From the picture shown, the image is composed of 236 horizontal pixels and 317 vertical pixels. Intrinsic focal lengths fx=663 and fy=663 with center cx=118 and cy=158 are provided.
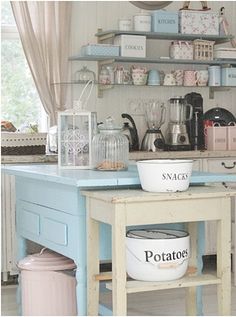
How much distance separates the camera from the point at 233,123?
524cm

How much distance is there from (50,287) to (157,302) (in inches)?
36.5

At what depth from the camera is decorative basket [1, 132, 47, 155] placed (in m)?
4.37

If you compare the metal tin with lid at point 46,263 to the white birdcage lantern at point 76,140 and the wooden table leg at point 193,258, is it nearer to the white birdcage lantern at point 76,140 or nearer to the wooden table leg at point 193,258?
the white birdcage lantern at point 76,140

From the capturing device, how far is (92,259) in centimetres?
273

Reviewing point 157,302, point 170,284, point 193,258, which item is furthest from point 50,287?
point 157,302

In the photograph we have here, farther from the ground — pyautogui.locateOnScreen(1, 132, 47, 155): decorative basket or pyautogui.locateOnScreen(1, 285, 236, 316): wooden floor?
pyautogui.locateOnScreen(1, 132, 47, 155): decorative basket

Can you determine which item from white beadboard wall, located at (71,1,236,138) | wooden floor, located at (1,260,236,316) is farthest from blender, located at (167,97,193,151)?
wooden floor, located at (1,260,236,316)

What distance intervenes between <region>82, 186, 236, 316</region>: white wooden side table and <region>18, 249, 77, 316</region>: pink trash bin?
42cm

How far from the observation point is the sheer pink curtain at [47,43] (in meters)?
4.75

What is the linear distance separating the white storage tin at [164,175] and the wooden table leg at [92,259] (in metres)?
0.29

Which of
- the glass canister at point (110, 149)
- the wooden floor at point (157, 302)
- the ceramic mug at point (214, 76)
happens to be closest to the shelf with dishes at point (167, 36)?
the ceramic mug at point (214, 76)

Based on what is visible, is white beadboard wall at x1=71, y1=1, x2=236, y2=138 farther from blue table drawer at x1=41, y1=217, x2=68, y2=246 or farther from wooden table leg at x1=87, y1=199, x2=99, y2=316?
wooden table leg at x1=87, y1=199, x2=99, y2=316

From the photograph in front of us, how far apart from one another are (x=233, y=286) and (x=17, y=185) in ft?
5.12

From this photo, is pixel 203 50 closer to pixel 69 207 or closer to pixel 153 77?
pixel 153 77
